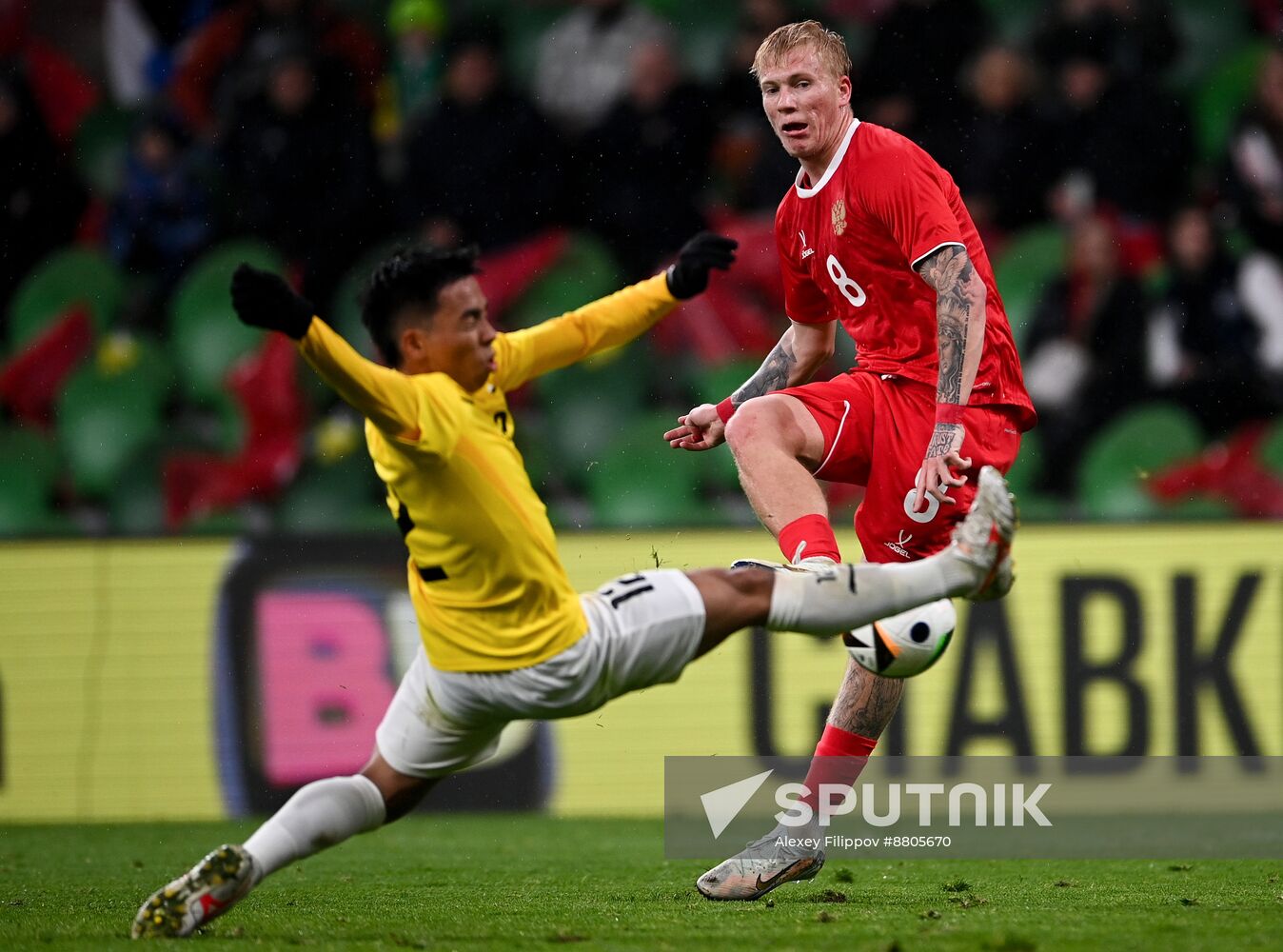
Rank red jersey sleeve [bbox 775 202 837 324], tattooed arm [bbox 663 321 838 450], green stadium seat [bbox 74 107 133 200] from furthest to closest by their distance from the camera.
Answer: green stadium seat [bbox 74 107 133 200] < tattooed arm [bbox 663 321 838 450] < red jersey sleeve [bbox 775 202 837 324]

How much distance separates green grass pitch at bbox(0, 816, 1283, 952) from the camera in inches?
178

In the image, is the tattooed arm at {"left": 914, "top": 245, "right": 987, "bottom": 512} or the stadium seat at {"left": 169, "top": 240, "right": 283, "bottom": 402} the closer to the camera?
the tattooed arm at {"left": 914, "top": 245, "right": 987, "bottom": 512}

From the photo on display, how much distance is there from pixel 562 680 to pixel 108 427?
21.9ft

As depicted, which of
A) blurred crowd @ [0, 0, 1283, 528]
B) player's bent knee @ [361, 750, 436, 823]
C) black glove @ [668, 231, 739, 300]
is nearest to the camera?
player's bent knee @ [361, 750, 436, 823]

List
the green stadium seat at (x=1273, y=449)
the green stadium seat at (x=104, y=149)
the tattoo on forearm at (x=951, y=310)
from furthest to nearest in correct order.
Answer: the green stadium seat at (x=104, y=149), the green stadium seat at (x=1273, y=449), the tattoo on forearm at (x=951, y=310)

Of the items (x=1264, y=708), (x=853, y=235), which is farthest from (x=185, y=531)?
(x=1264, y=708)

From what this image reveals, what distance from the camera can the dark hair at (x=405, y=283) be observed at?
4.54 m

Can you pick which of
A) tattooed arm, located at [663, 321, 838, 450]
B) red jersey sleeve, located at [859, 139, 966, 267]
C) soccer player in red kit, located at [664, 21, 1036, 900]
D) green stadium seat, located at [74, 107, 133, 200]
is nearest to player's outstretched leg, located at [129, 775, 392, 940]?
soccer player in red kit, located at [664, 21, 1036, 900]

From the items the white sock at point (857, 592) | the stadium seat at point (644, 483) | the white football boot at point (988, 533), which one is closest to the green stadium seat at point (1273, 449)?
the stadium seat at point (644, 483)

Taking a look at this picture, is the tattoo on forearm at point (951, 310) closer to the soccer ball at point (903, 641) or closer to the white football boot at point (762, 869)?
the soccer ball at point (903, 641)

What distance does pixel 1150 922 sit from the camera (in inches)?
189

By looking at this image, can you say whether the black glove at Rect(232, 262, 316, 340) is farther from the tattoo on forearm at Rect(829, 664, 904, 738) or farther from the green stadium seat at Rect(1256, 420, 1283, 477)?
the green stadium seat at Rect(1256, 420, 1283, 477)

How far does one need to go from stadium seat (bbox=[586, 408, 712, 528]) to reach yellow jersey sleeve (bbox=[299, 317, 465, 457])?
5.56 metres

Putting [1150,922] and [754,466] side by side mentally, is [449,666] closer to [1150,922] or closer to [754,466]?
[754,466]
